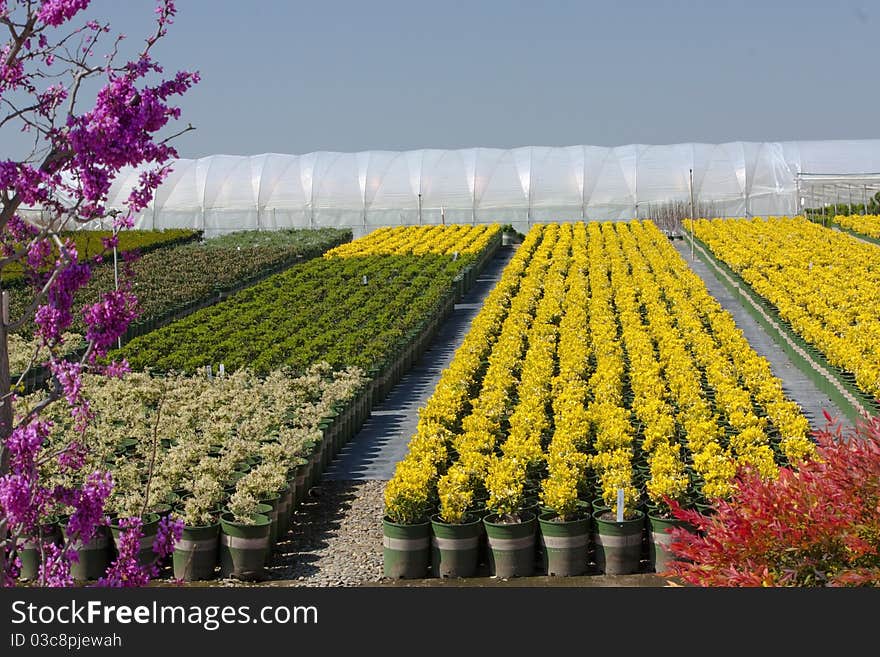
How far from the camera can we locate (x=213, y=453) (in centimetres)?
1234

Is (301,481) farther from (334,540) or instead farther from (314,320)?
(314,320)

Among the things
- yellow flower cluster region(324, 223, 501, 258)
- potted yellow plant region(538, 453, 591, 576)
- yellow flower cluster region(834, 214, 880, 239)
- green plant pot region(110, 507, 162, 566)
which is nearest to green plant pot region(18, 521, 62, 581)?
green plant pot region(110, 507, 162, 566)

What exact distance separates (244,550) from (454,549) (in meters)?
1.85

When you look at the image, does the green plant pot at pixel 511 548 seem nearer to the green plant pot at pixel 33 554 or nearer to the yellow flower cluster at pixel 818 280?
the green plant pot at pixel 33 554

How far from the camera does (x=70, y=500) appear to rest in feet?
14.5

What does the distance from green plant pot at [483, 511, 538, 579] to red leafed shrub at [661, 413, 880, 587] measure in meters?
3.87

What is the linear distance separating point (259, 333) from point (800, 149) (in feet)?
119

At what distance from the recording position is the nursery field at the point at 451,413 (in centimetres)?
945

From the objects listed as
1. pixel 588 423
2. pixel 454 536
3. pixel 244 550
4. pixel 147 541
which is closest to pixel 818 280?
pixel 588 423

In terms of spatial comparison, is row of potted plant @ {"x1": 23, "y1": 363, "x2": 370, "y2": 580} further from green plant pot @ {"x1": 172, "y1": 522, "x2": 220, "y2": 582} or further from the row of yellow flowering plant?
the row of yellow flowering plant

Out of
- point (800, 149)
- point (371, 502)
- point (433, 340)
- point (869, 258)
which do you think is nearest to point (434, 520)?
point (371, 502)

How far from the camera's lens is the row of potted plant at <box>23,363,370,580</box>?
31.3 ft

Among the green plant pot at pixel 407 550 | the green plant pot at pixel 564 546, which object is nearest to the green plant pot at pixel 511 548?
the green plant pot at pixel 564 546
